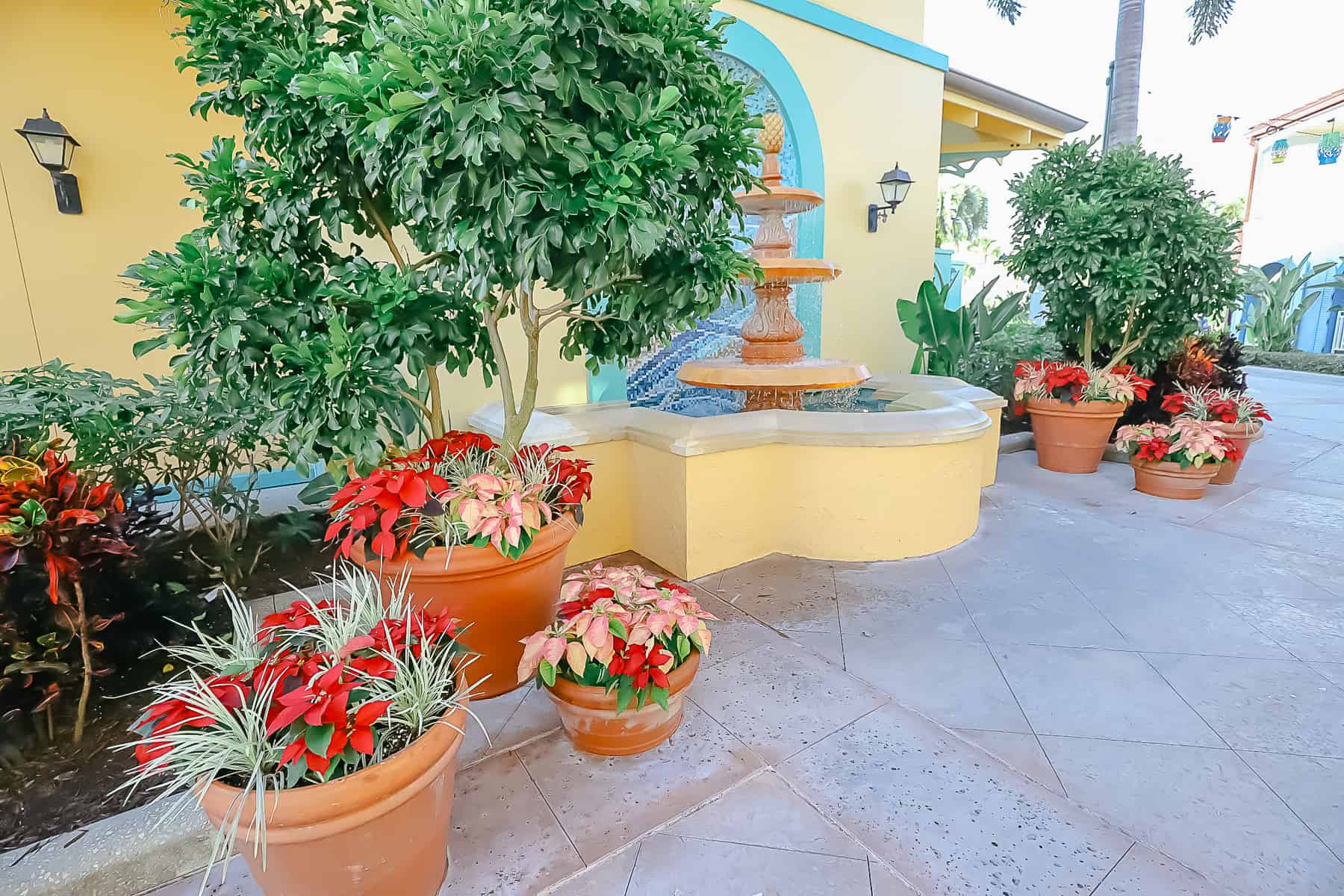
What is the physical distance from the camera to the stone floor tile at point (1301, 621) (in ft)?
8.45

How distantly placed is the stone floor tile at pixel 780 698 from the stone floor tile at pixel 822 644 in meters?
0.04

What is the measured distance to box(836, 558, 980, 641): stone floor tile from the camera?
275cm

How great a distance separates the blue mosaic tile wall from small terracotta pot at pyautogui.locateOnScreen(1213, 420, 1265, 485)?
334 cm

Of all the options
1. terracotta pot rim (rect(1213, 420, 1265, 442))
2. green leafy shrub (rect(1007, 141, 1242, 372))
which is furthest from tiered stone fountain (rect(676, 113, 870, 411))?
terracotta pot rim (rect(1213, 420, 1265, 442))

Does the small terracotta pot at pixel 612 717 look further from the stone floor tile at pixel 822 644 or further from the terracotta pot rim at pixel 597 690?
the stone floor tile at pixel 822 644

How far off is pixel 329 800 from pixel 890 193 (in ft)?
22.5

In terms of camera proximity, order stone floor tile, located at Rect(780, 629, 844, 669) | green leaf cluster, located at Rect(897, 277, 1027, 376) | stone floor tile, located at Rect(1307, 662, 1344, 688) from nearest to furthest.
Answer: stone floor tile, located at Rect(1307, 662, 1344, 688) → stone floor tile, located at Rect(780, 629, 844, 669) → green leaf cluster, located at Rect(897, 277, 1027, 376)

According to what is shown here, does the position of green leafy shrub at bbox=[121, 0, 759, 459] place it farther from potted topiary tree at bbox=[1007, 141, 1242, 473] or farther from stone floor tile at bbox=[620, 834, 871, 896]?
potted topiary tree at bbox=[1007, 141, 1242, 473]

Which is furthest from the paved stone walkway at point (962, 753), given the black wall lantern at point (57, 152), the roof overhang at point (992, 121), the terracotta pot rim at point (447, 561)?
the roof overhang at point (992, 121)

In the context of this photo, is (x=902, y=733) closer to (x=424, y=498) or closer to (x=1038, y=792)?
(x=1038, y=792)

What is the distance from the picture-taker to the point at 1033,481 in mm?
5078

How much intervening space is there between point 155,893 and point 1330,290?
2146 cm

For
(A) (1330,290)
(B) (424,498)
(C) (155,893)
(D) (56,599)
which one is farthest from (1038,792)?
(A) (1330,290)

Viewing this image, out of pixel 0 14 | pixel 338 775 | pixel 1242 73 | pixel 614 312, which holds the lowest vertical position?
pixel 338 775
